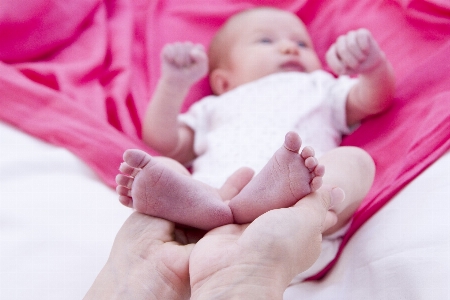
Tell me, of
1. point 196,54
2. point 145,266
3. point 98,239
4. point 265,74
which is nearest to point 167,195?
point 145,266

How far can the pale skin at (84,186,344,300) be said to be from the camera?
49cm

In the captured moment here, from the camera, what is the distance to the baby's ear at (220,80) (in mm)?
1270

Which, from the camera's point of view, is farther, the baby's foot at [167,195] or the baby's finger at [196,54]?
the baby's finger at [196,54]

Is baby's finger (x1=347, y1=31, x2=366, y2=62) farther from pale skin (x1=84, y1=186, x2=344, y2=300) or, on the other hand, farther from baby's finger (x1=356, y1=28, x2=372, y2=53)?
pale skin (x1=84, y1=186, x2=344, y2=300)

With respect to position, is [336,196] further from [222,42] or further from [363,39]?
[222,42]

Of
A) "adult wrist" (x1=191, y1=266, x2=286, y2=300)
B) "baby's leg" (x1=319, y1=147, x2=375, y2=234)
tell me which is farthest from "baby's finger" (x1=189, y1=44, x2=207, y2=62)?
"adult wrist" (x1=191, y1=266, x2=286, y2=300)

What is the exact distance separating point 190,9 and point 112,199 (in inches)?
30.7

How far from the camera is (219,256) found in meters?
0.51

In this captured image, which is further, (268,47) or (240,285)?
(268,47)

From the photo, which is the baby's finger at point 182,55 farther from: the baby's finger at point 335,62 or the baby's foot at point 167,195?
the baby's foot at point 167,195

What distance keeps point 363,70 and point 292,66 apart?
0.95 feet

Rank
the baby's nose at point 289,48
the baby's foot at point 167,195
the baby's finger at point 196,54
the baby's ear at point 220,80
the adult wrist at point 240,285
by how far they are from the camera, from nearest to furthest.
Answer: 1. the adult wrist at point 240,285
2. the baby's foot at point 167,195
3. the baby's finger at point 196,54
4. the baby's nose at point 289,48
5. the baby's ear at point 220,80

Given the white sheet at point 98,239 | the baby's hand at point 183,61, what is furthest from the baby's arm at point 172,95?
the white sheet at point 98,239

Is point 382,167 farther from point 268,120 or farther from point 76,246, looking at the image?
point 76,246
